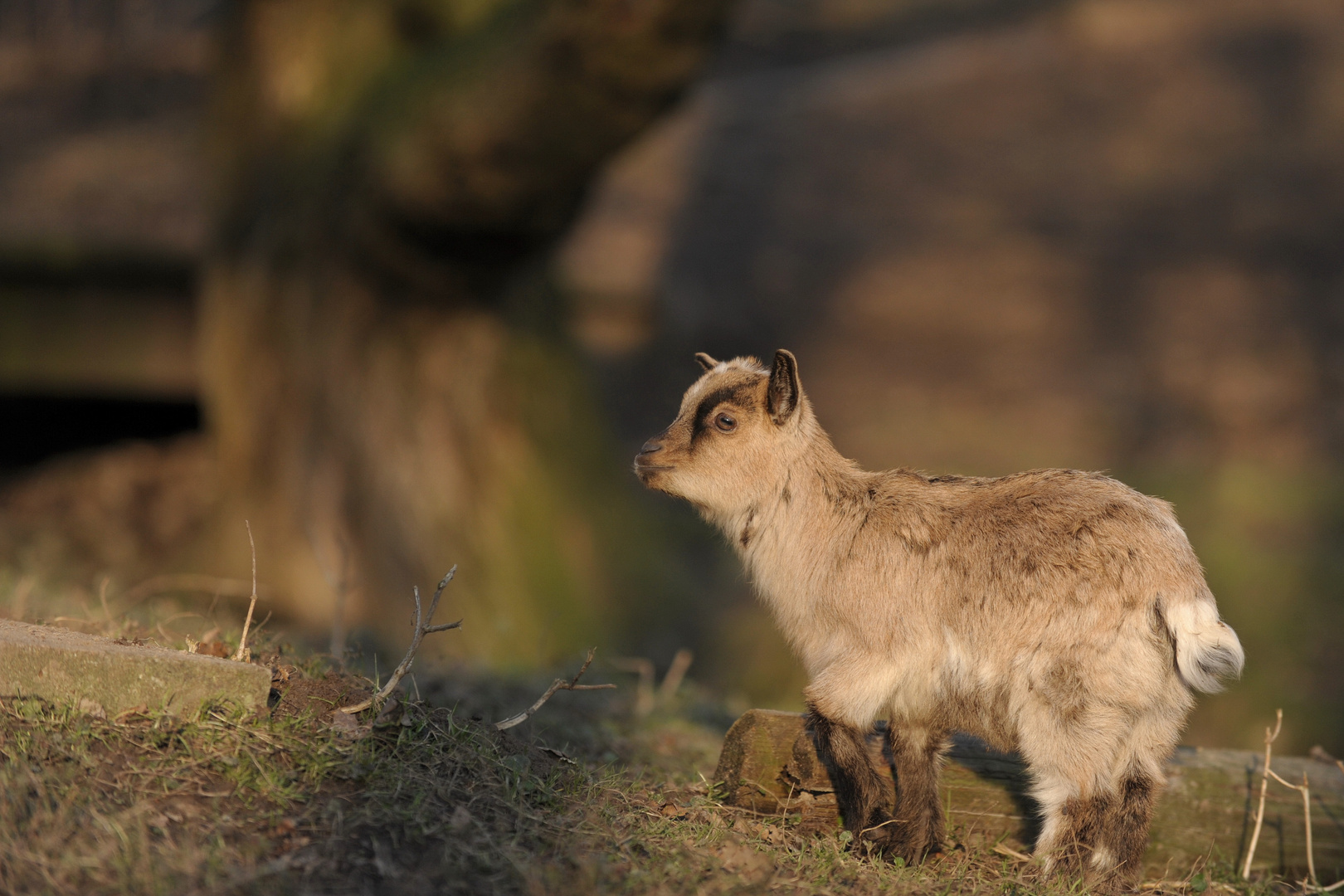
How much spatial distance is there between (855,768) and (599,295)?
542 inches

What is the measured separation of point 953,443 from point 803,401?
468 inches

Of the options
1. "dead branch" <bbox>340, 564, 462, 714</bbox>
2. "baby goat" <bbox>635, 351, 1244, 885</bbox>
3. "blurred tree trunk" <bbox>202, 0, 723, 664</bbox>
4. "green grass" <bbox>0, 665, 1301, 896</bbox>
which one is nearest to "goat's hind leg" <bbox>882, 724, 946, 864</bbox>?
"baby goat" <bbox>635, 351, 1244, 885</bbox>

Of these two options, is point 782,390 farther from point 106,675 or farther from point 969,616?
point 106,675

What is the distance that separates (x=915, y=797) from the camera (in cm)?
424

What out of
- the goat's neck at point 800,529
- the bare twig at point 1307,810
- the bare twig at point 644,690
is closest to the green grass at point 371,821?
the bare twig at point 1307,810

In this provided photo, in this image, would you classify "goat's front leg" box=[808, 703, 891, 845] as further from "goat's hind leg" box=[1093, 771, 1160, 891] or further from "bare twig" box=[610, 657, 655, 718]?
"bare twig" box=[610, 657, 655, 718]

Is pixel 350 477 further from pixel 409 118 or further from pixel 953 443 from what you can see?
pixel 953 443

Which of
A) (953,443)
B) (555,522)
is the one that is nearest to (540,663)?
(555,522)

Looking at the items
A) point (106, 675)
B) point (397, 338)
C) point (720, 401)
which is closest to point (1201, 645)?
point (720, 401)

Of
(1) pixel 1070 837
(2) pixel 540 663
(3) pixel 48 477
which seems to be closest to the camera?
(1) pixel 1070 837

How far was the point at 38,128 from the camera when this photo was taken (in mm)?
16359

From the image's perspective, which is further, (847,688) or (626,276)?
(626,276)

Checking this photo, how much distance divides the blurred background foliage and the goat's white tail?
3.71m

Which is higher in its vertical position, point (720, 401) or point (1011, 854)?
point (720, 401)
